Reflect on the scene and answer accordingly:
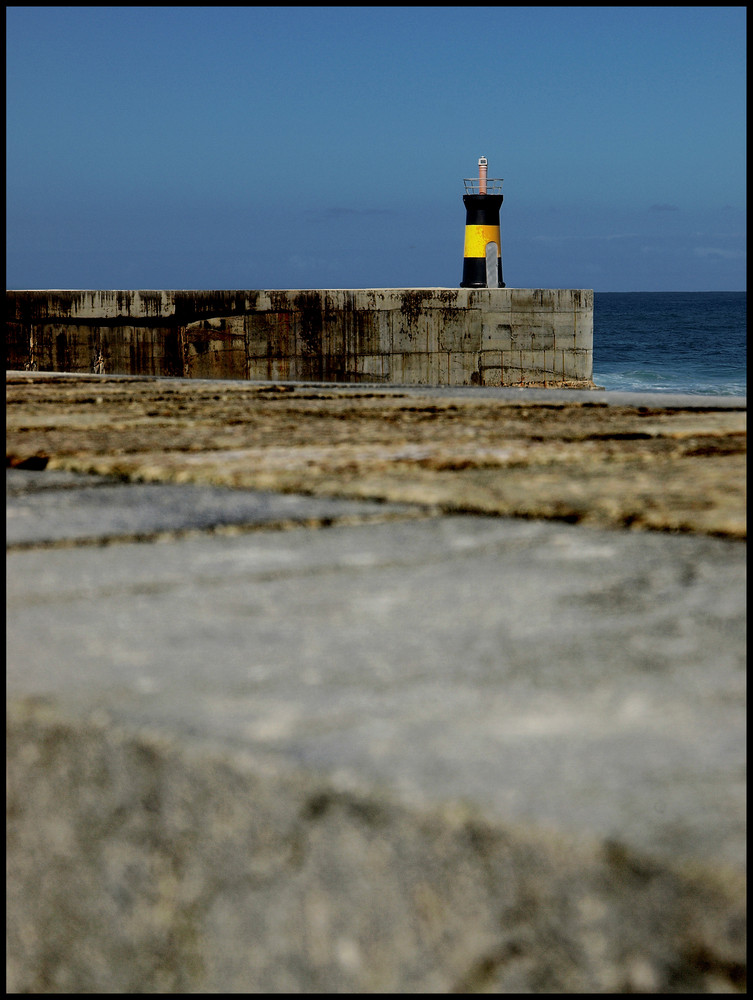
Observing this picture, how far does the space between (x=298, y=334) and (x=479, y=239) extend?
424 inches

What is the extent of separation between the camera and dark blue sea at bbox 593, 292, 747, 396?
111ft

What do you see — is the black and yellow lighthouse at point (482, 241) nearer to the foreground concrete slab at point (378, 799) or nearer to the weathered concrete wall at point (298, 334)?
the weathered concrete wall at point (298, 334)

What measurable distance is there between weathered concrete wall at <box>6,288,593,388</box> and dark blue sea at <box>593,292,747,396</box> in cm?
995

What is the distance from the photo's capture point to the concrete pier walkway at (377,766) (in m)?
0.46

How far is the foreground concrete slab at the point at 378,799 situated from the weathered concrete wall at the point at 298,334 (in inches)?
438

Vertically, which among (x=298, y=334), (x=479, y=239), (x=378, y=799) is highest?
(x=479, y=239)

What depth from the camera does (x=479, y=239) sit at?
21938 millimetres

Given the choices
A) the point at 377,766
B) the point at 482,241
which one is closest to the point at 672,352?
the point at 482,241

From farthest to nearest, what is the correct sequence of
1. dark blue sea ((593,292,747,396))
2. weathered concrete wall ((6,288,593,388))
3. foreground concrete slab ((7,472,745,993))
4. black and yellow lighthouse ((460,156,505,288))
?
dark blue sea ((593,292,747,396)) → black and yellow lighthouse ((460,156,505,288)) → weathered concrete wall ((6,288,593,388)) → foreground concrete slab ((7,472,745,993))

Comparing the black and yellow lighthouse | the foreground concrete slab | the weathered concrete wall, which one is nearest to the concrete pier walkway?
the foreground concrete slab

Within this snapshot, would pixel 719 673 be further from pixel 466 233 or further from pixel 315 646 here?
pixel 466 233

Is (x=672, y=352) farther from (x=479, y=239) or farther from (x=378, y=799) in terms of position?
(x=378, y=799)

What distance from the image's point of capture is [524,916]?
463 mm

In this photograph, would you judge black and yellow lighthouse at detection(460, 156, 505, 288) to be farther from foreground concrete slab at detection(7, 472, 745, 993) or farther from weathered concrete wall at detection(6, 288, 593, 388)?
foreground concrete slab at detection(7, 472, 745, 993)
